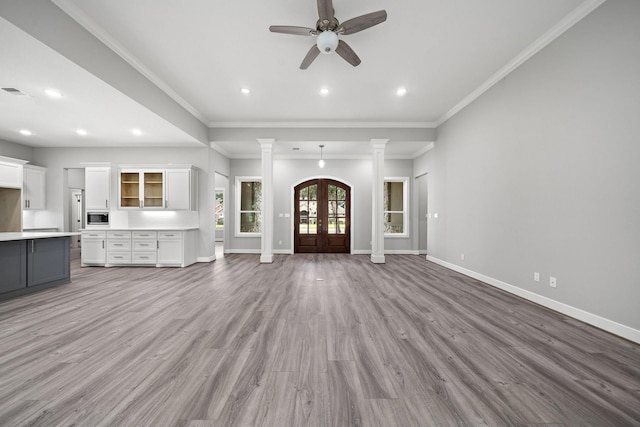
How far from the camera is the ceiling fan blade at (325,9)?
2.49m

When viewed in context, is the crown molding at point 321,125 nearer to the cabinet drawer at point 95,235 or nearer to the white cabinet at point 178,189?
the white cabinet at point 178,189

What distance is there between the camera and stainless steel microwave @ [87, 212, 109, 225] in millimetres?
5961

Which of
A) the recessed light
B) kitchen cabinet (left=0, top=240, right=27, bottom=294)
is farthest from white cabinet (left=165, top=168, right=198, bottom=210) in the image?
kitchen cabinet (left=0, top=240, right=27, bottom=294)

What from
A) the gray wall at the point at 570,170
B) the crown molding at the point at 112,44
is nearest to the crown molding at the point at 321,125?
the crown molding at the point at 112,44

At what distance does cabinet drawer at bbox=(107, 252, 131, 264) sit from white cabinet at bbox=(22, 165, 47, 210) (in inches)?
103

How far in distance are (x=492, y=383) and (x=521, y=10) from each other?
375 centimetres

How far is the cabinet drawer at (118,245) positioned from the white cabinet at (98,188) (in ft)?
3.04

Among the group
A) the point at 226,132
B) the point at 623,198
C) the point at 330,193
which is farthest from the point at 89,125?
the point at 623,198

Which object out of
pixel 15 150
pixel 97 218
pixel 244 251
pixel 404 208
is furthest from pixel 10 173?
pixel 404 208

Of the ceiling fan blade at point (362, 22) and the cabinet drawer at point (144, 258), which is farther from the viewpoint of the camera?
the cabinet drawer at point (144, 258)

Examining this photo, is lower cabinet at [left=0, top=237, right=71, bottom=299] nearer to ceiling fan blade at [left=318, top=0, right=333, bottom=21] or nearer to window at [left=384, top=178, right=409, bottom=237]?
ceiling fan blade at [left=318, top=0, right=333, bottom=21]

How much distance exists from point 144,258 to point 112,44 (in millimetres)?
4189

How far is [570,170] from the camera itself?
2.96m

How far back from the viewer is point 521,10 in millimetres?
2820
